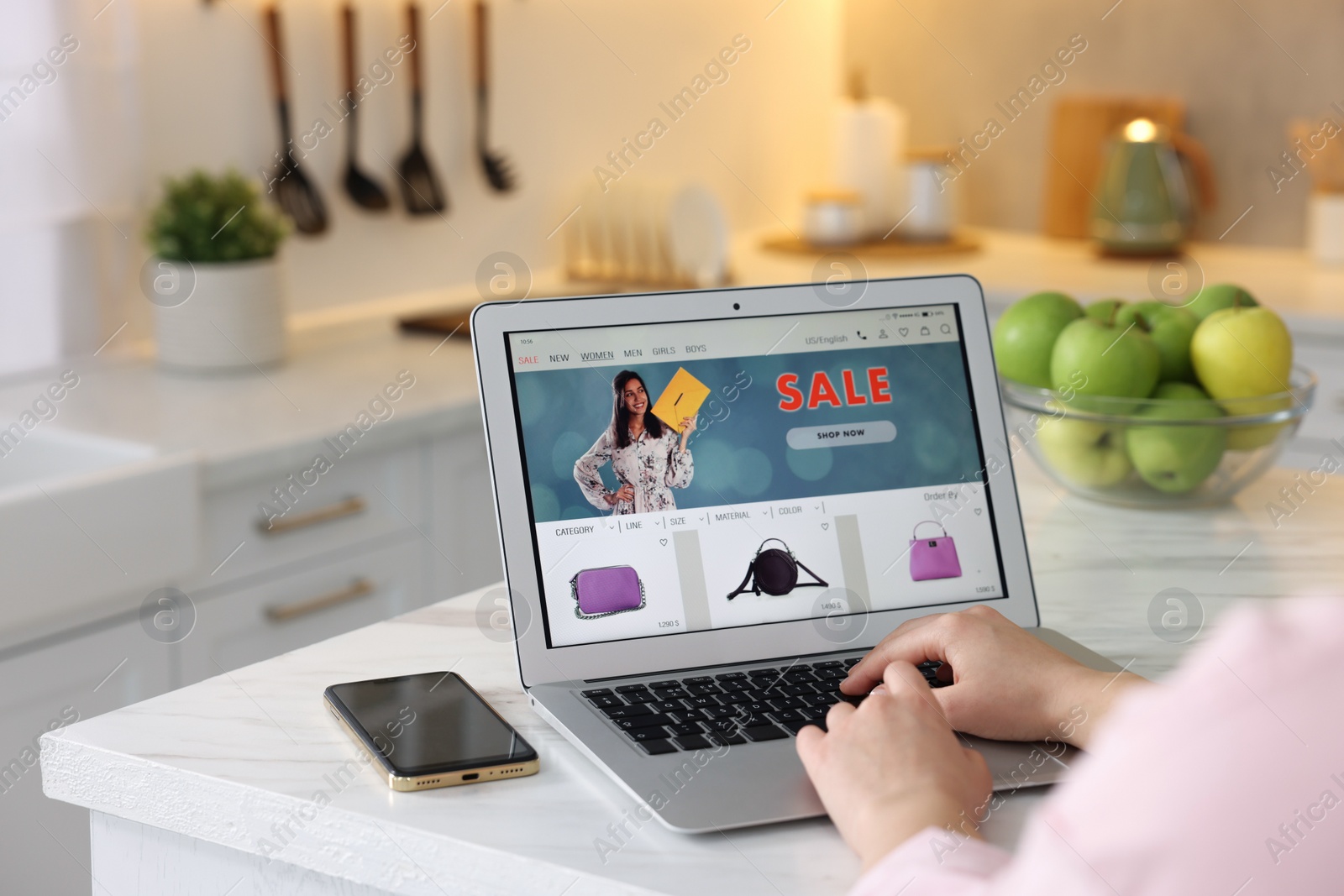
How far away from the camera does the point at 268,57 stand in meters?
2.32

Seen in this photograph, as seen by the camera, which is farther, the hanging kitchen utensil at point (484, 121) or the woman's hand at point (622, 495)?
the hanging kitchen utensil at point (484, 121)

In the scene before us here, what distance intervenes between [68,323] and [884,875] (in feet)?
6.27

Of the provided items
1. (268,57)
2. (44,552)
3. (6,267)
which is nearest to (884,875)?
(44,552)

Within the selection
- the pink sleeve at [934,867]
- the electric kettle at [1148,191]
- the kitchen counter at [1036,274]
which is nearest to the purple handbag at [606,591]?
the pink sleeve at [934,867]

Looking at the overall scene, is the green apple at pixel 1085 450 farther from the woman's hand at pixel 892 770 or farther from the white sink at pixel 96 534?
the white sink at pixel 96 534

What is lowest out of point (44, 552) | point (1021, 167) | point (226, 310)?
point (44, 552)

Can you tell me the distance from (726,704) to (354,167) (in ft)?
6.19

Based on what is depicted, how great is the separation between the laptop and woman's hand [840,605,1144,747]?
0.08m

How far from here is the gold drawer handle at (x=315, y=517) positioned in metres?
1.81

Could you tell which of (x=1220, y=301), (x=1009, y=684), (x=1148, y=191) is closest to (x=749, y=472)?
(x=1009, y=684)

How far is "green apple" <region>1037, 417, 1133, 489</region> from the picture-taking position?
128 centimetres

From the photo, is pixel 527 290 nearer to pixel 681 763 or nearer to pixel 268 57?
pixel 268 57

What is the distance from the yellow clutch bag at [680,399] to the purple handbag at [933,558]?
178 millimetres

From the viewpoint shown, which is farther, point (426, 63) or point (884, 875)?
point (426, 63)
